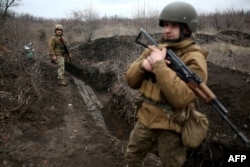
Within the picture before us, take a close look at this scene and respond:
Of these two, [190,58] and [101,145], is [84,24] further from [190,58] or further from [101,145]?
[190,58]

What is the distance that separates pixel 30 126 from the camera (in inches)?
222

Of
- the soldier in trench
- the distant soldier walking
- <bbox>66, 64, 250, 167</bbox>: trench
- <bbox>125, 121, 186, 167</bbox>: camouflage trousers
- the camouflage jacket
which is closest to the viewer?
the camouflage jacket

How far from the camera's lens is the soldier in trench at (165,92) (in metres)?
2.45

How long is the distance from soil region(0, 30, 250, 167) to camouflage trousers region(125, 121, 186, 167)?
5.25 ft

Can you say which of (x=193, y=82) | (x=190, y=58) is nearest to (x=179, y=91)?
(x=193, y=82)

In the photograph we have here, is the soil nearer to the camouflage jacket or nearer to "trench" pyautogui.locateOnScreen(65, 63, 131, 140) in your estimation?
"trench" pyautogui.locateOnScreen(65, 63, 131, 140)

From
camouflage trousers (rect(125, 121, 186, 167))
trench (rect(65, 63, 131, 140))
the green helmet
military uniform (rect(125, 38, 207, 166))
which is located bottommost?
trench (rect(65, 63, 131, 140))

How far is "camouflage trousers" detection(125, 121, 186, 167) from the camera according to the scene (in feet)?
8.64

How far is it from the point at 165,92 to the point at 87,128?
12.6 feet

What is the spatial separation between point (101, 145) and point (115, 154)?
438 millimetres

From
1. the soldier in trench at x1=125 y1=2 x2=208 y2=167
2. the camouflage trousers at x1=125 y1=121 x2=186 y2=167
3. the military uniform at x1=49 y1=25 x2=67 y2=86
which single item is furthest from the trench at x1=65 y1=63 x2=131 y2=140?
the soldier in trench at x1=125 y1=2 x2=208 y2=167

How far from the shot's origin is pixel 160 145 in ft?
8.84

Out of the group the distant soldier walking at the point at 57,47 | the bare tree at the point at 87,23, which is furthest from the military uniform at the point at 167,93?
the bare tree at the point at 87,23

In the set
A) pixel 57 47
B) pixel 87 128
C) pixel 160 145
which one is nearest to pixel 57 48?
pixel 57 47
